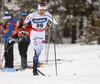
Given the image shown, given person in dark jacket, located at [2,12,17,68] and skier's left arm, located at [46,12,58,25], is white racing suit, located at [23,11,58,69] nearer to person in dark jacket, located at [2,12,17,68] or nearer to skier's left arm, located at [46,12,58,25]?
skier's left arm, located at [46,12,58,25]

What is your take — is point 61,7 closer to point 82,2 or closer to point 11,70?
point 82,2

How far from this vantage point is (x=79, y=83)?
185 inches

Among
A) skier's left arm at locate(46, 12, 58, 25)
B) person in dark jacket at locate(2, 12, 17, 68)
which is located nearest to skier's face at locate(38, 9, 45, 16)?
skier's left arm at locate(46, 12, 58, 25)

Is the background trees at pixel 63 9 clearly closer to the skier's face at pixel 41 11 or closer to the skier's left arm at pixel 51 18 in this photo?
the skier's left arm at pixel 51 18

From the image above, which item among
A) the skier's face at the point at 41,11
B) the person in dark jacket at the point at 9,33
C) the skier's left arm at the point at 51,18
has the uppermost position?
the skier's face at the point at 41,11

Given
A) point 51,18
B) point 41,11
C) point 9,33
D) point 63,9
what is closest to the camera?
point 41,11

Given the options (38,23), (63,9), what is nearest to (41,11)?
(38,23)

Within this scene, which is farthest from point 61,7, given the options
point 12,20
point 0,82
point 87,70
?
point 0,82

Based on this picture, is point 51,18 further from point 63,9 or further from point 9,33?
point 63,9

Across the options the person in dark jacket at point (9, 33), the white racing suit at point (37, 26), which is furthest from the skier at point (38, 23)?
the person in dark jacket at point (9, 33)

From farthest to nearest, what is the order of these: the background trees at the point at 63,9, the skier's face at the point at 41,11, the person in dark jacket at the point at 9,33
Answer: the background trees at the point at 63,9, the person in dark jacket at the point at 9,33, the skier's face at the point at 41,11

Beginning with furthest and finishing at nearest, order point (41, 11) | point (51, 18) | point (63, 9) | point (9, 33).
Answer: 1. point (63, 9)
2. point (9, 33)
3. point (51, 18)
4. point (41, 11)

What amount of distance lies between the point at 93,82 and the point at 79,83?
29cm

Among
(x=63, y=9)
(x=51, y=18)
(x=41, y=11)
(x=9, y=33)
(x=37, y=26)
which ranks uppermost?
(x=63, y=9)
